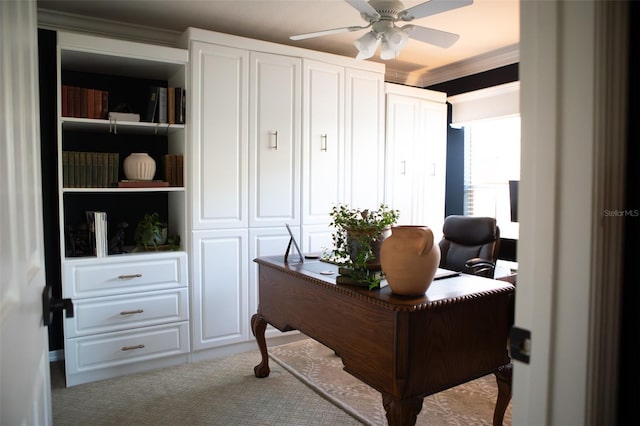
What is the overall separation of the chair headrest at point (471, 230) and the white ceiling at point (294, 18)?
146cm

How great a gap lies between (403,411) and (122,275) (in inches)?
85.6

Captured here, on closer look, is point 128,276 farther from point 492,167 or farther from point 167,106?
point 492,167

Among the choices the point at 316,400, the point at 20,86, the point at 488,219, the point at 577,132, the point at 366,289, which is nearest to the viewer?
the point at 577,132

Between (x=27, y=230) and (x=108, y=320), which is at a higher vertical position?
(x=27, y=230)

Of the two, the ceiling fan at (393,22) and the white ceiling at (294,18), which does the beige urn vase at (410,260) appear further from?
the white ceiling at (294,18)

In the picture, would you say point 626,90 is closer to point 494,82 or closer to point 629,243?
point 629,243

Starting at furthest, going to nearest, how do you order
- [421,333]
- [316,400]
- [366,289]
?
[316,400], [366,289], [421,333]

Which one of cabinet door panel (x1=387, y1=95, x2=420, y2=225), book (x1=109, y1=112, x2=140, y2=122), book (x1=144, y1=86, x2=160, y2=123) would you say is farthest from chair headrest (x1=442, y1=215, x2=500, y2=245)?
book (x1=109, y1=112, x2=140, y2=122)

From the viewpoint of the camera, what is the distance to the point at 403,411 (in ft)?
5.80

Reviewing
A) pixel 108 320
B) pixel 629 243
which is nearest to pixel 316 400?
pixel 108 320

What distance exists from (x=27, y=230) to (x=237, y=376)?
8.16ft

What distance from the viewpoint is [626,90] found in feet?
2.49

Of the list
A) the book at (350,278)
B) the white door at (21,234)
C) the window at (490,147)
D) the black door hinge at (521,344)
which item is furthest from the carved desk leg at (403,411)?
the window at (490,147)

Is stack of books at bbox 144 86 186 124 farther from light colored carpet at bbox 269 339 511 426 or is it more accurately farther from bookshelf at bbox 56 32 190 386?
light colored carpet at bbox 269 339 511 426
